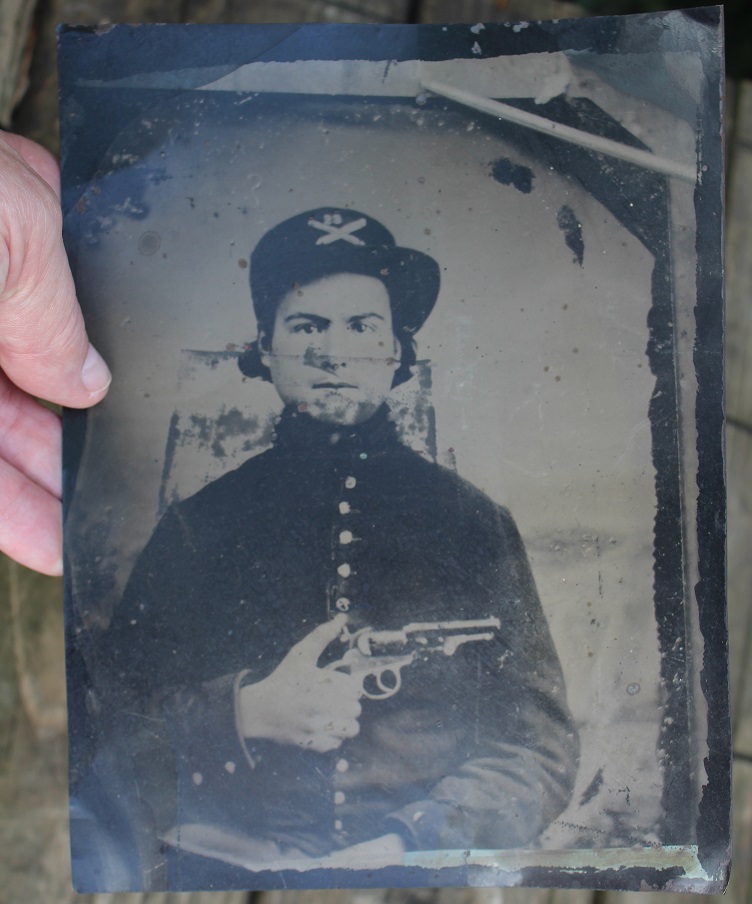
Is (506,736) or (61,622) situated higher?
(61,622)

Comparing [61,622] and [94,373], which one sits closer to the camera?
[94,373]

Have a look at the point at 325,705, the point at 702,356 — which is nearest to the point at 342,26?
the point at 702,356

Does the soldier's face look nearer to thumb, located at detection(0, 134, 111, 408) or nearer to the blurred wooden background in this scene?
thumb, located at detection(0, 134, 111, 408)

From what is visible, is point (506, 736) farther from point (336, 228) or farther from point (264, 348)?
point (336, 228)

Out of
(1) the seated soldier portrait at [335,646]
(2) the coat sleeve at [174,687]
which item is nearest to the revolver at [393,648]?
(1) the seated soldier portrait at [335,646]

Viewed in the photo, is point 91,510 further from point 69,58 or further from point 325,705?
point 69,58

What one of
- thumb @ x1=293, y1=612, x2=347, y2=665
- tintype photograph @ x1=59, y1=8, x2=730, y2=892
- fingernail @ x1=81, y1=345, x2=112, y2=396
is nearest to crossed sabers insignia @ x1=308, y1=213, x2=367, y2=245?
tintype photograph @ x1=59, y1=8, x2=730, y2=892

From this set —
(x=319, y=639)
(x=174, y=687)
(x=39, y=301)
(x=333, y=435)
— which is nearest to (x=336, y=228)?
(x=333, y=435)

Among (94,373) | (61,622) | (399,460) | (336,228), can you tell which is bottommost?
(61,622)
